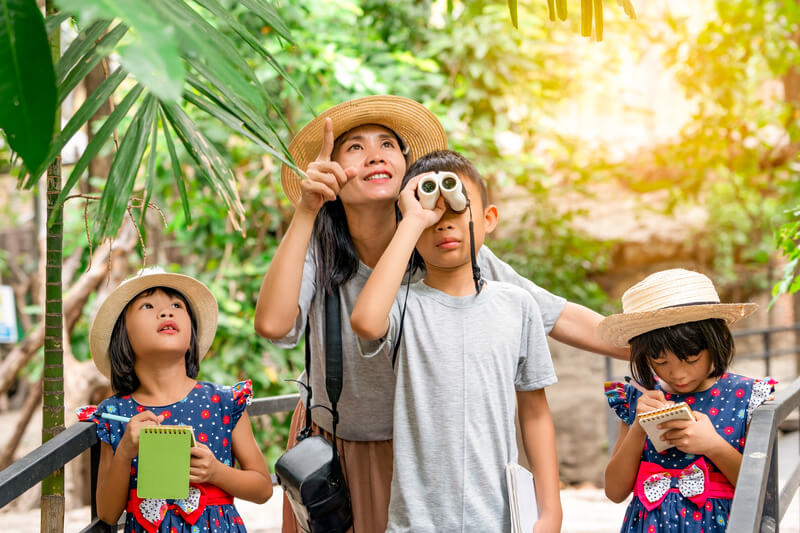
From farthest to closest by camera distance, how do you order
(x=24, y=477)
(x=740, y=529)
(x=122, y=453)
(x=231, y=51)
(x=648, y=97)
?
(x=648, y=97)
(x=122, y=453)
(x=24, y=477)
(x=740, y=529)
(x=231, y=51)

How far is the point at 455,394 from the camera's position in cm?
153

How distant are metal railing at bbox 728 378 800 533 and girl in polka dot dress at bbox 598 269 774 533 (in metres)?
0.08

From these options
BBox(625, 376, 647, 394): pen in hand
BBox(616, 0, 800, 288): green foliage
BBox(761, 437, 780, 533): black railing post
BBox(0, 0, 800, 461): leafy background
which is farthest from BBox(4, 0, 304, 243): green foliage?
BBox(616, 0, 800, 288): green foliage

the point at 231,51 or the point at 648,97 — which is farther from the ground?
the point at 648,97

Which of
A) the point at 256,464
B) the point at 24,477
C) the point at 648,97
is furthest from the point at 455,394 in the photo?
the point at 648,97

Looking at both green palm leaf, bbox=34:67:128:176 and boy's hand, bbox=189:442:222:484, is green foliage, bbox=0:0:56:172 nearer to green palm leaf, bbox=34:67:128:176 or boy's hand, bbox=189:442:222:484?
green palm leaf, bbox=34:67:128:176

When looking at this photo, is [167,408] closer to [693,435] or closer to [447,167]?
[447,167]

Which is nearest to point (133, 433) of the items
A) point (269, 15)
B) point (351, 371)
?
point (351, 371)

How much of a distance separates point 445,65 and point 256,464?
12.7 feet

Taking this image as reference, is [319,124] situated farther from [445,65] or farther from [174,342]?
[445,65]

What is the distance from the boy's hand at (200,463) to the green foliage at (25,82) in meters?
1.14

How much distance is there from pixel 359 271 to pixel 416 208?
31cm

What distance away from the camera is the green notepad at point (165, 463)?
166 centimetres

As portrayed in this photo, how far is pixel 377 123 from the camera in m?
1.90
